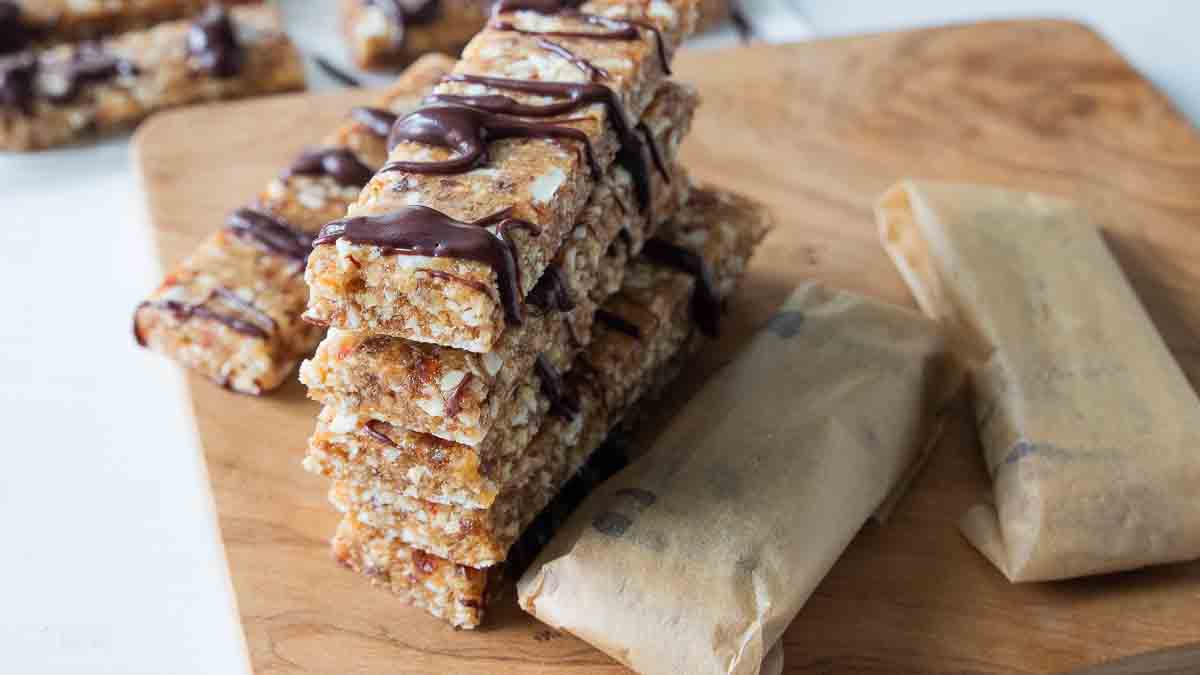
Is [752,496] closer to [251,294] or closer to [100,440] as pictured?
[251,294]

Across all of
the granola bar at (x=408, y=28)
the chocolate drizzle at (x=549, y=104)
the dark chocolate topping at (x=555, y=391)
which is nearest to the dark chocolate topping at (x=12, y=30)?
the granola bar at (x=408, y=28)

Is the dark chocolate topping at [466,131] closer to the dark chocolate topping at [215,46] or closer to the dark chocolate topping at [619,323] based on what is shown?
the dark chocolate topping at [619,323]

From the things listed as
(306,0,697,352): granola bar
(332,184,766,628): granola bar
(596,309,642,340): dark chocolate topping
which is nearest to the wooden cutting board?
(332,184,766,628): granola bar

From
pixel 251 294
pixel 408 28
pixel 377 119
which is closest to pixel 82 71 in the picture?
pixel 408 28

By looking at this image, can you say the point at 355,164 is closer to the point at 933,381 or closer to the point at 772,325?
the point at 772,325

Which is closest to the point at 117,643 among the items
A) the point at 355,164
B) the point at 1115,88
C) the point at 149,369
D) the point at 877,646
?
the point at 149,369
